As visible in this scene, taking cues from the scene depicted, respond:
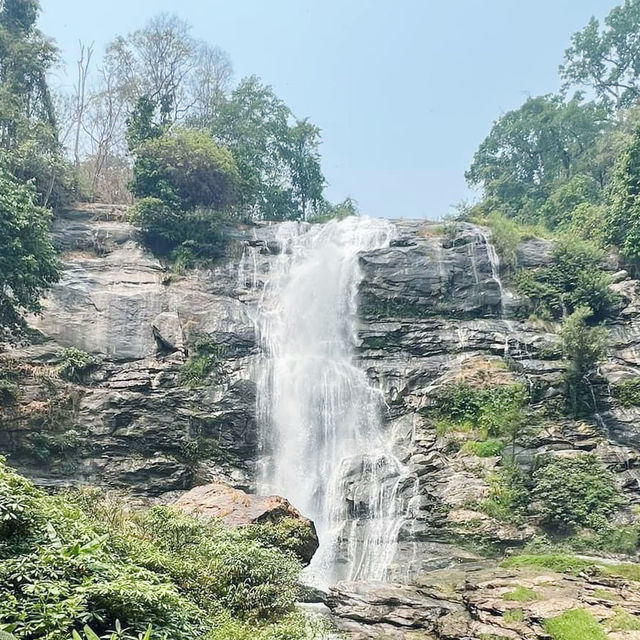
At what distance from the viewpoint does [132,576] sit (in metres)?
4.98

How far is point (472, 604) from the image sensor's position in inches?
322

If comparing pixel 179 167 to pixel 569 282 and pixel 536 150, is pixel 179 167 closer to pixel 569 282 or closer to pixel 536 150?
pixel 569 282

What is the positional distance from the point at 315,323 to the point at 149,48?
67.7 feet

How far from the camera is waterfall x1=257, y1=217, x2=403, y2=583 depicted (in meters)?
13.8

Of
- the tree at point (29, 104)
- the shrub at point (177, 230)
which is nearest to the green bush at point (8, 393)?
the shrub at point (177, 230)

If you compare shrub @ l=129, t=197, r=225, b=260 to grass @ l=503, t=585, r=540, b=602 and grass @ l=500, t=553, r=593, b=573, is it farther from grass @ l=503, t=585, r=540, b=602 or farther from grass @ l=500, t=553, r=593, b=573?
grass @ l=503, t=585, r=540, b=602

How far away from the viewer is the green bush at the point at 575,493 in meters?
12.9

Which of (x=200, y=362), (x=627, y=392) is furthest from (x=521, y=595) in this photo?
(x=200, y=362)

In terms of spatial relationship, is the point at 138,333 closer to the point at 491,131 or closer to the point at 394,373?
the point at 394,373

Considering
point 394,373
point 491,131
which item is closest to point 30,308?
point 394,373

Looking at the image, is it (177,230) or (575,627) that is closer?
(575,627)

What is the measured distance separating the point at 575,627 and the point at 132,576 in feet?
16.5

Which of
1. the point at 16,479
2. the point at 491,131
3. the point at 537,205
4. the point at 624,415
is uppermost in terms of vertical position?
the point at 491,131

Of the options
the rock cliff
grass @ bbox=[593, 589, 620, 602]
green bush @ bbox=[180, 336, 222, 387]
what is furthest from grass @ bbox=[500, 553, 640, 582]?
green bush @ bbox=[180, 336, 222, 387]
